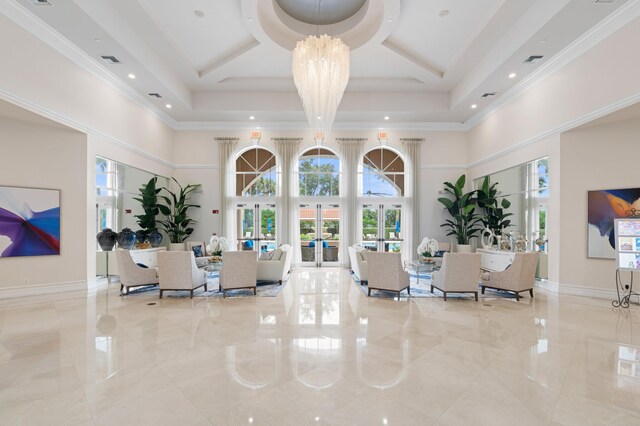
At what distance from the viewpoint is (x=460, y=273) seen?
256 inches

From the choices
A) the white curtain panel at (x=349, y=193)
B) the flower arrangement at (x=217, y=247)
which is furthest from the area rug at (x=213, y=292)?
the white curtain panel at (x=349, y=193)

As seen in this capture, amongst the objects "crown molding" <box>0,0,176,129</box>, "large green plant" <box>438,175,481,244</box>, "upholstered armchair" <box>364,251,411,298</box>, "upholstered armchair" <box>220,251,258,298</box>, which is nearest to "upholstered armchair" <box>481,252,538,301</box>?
"upholstered armchair" <box>364,251,411,298</box>

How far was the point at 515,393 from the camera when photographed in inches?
116

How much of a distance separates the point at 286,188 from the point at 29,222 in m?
6.98

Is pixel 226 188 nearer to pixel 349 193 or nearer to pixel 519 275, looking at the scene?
pixel 349 193

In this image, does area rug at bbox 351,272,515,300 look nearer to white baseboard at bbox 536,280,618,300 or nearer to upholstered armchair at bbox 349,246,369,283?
upholstered armchair at bbox 349,246,369,283

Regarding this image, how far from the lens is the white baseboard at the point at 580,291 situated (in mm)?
6498

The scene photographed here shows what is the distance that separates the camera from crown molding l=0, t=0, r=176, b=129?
5.38m

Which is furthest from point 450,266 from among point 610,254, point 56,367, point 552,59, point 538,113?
point 56,367

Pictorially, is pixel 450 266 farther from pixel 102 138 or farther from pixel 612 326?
pixel 102 138

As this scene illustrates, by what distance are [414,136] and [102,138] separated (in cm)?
985

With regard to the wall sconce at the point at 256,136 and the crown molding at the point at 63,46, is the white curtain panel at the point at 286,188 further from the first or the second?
the crown molding at the point at 63,46

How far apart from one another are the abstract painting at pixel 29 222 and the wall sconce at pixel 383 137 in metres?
9.62

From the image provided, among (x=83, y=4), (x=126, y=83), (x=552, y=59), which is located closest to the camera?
(x=83, y=4)
